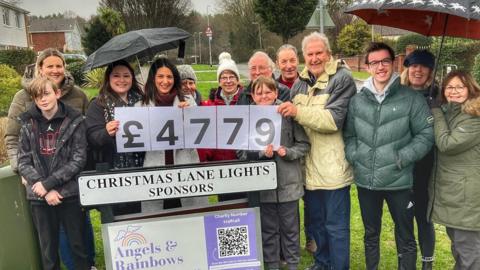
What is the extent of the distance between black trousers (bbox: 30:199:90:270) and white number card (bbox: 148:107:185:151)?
0.94m

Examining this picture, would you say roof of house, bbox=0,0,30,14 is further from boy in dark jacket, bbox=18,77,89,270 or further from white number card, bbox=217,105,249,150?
white number card, bbox=217,105,249,150

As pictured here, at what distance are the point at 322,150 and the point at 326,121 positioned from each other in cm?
32

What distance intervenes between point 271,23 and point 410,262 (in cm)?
2394

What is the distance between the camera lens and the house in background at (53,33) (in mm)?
75500

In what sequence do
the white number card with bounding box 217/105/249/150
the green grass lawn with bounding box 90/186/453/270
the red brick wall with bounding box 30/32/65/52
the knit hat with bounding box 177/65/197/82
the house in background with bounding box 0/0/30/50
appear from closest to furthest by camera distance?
1. the white number card with bounding box 217/105/249/150
2. the green grass lawn with bounding box 90/186/453/270
3. the knit hat with bounding box 177/65/197/82
4. the house in background with bounding box 0/0/30/50
5. the red brick wall with bounding box 30/32/65/52

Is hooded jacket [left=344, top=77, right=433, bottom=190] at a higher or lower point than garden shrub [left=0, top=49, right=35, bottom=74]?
lower

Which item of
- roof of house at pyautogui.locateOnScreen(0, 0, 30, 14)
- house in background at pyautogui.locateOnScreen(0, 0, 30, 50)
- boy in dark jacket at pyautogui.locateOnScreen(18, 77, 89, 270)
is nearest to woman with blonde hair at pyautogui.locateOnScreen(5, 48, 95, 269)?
boy in dark jacket at pyautogui.locateOnScreen(18, 77, 89, 270)

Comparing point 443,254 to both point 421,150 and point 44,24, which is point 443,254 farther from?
point 44,24

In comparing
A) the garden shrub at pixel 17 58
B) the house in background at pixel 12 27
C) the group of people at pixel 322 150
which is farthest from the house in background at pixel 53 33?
the group of people at pixel 322 150

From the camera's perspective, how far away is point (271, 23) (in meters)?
26.8

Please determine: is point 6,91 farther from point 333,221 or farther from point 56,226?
point 333,221

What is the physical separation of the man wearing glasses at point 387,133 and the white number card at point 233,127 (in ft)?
3.02

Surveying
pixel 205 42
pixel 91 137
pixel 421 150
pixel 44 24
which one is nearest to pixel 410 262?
pixel 421 150

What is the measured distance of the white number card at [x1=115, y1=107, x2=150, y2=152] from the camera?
3.55 metres
